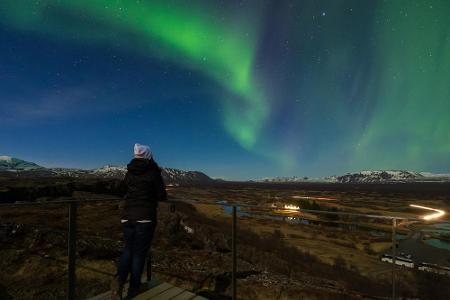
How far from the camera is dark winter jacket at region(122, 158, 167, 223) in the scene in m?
4.25

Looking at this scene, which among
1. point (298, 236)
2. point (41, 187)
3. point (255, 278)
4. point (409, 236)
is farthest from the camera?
point (409, 236)

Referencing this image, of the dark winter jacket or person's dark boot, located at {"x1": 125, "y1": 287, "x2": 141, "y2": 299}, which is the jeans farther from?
person's dark boot, located at {"x1": 125, "y1": 287, "x2": 141, "y2": 299}

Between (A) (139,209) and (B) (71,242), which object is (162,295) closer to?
(A) (139,209)

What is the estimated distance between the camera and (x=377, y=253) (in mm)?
26141

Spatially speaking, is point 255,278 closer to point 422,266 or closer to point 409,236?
point 422,266

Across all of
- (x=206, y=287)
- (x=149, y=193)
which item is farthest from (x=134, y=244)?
(x=206, y=287)

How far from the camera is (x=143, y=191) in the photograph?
4.25 meters

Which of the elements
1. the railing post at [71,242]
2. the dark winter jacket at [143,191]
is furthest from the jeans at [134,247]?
the railing post at [71,242]

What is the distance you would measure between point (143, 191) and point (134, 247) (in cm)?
78

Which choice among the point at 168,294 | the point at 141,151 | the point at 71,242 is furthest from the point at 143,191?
the point at 168,294

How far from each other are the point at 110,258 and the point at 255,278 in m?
3.63

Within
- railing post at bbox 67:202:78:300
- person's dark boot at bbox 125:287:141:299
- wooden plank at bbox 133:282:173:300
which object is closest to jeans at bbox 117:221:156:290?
person's dark boot at bbox 125:287:141:299

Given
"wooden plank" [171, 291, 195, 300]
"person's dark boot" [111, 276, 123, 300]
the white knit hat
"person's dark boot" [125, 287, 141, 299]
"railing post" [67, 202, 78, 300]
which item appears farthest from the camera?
"wooden plank" [171, 291, 195, 300]

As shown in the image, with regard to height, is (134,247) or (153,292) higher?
(134,247)
